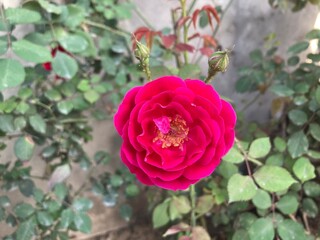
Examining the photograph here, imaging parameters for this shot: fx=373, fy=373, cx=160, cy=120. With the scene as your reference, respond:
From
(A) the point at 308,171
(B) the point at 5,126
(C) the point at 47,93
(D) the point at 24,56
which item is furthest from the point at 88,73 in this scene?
(A) the point at 308,171

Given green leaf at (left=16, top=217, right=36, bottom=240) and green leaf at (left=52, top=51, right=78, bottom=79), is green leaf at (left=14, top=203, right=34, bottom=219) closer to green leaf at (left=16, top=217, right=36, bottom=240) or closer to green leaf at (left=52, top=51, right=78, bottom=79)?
green leaf at (left=16, top=217, right=36, bottom=240)

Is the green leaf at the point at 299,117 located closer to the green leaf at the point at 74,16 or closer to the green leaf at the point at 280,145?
the green leaf at the point at 280,145

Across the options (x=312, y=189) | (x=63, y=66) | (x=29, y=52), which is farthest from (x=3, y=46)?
(x=312, y=189)

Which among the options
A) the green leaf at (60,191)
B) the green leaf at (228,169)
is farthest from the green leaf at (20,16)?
the green leaf at (228,169)

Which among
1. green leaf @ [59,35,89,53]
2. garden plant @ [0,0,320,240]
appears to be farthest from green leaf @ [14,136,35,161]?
green leaf @ [59,35,89,53]

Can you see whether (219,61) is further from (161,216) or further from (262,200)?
(161,216)

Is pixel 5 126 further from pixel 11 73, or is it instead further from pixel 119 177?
pixel 119 177
